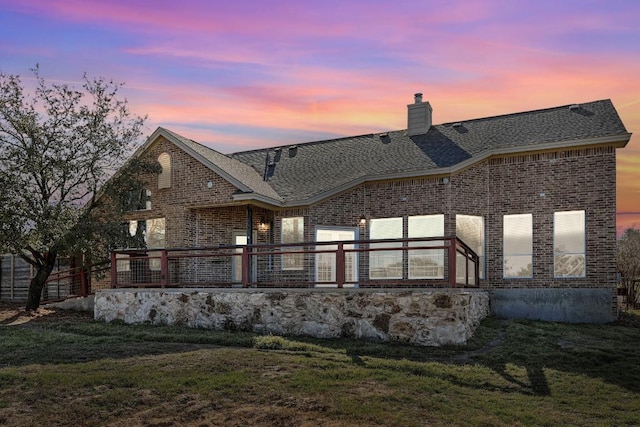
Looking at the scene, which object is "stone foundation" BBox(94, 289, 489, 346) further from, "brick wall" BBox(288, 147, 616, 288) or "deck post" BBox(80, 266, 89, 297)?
"deck post" BBox(80, 266, 89, 297)

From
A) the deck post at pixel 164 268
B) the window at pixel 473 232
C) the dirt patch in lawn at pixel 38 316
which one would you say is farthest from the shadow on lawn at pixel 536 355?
the dirt patch in lawn at pixel 38 316

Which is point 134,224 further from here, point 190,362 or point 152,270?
point 190,362

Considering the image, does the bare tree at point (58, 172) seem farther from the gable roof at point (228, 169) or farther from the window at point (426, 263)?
the window at point (426, 263)

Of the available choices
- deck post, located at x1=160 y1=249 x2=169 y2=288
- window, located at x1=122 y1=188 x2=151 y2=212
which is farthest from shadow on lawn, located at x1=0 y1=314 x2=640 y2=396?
window, located at x1=122 y1=188 x2=151 y2=212

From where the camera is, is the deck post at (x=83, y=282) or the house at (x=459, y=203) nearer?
the house at (x=459, y=203)

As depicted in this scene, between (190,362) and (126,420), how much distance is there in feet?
8.16

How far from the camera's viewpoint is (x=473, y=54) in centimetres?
1537

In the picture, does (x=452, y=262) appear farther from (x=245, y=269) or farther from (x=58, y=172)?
(x=58, y=172)

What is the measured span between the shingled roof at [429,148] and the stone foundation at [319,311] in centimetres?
436

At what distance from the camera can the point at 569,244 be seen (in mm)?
16016

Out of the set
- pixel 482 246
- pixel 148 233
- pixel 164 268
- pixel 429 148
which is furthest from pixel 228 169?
pixel 482 246

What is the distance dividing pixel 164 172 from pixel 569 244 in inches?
482

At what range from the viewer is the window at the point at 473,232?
16.8m

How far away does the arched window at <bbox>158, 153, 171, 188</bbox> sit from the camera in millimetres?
18625
